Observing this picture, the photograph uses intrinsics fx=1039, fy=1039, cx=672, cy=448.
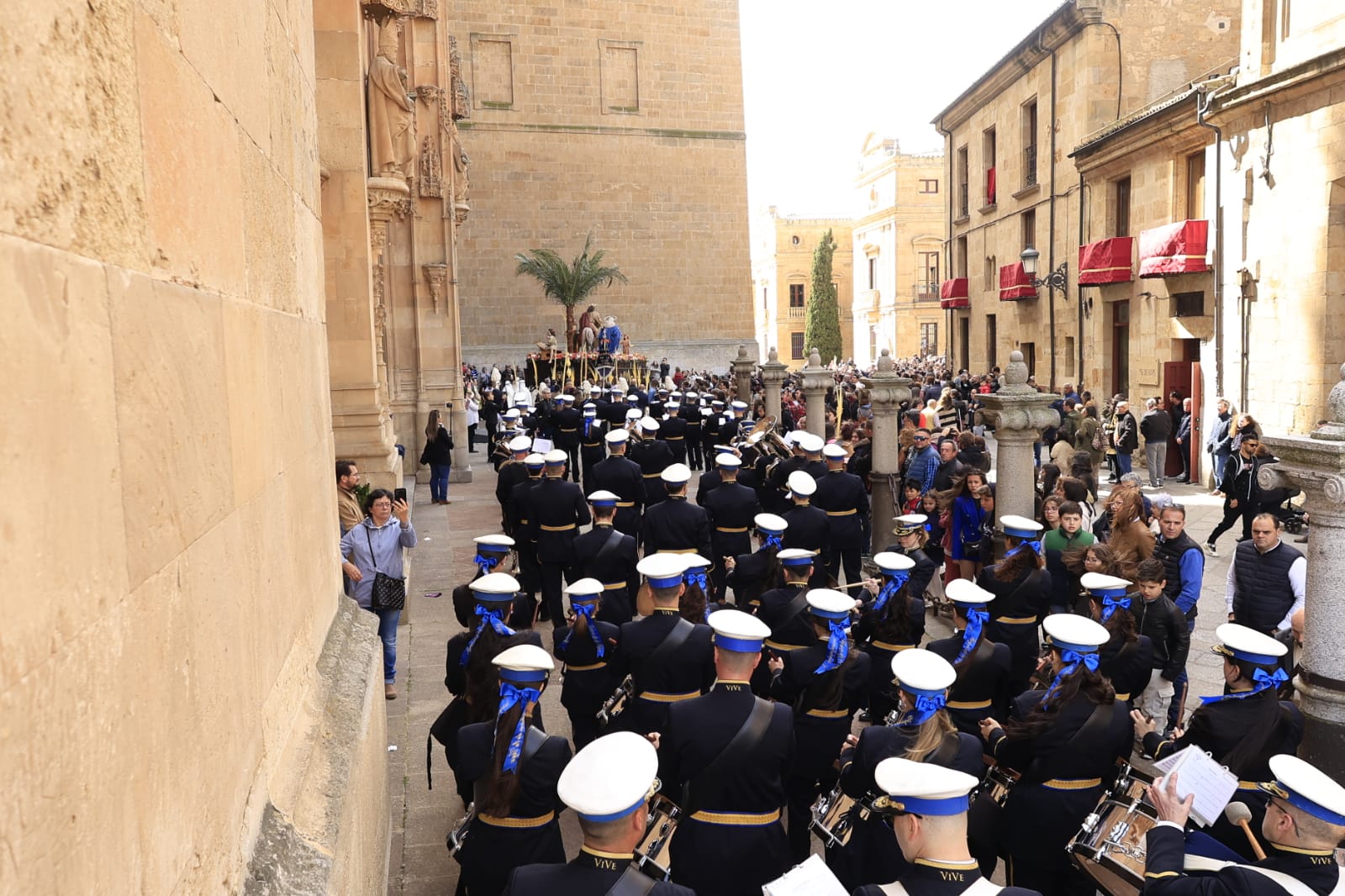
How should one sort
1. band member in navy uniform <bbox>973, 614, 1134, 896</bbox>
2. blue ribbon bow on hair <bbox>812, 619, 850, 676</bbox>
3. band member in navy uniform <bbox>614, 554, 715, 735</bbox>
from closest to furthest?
1. band member in navy uniform <bbox>973, 614, 1134, 896</bbox>
2. blue ribbon bow on hair <bbox>812, 619, 850, 676</bbox>
3. band member in navy uniform <bbox>614, 554, 715, 735</bbox>

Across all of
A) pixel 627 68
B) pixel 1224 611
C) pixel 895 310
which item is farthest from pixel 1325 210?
pixel 895 310

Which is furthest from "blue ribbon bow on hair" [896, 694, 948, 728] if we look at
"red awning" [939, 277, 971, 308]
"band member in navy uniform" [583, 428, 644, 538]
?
"red awning" [939, 277, 971, 308]

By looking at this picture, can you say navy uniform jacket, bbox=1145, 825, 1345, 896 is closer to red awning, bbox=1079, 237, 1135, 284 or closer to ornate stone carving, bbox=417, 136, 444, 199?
ornate stone carving, bbox=417, 136, 444, 199

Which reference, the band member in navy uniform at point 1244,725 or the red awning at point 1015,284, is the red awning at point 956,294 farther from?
the band member in navy uniform at point 1244,725

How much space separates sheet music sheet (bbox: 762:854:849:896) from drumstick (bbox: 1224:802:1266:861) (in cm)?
212

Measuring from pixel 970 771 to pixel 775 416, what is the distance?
14.6m

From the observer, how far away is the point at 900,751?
4.39 m

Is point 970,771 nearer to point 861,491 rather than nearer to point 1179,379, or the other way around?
point 861,491

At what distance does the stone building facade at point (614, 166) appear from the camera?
1435 inches

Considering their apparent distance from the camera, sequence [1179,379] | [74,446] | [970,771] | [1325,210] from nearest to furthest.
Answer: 1. [74,446]
2. [970,771]
3. [1325,210]
4. [1179,379]

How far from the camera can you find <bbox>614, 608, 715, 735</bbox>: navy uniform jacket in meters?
5.84

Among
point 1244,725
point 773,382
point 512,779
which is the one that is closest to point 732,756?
point 512,779

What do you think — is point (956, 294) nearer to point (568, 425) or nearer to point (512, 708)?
point (568, 425)

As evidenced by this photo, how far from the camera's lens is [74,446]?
175cm
